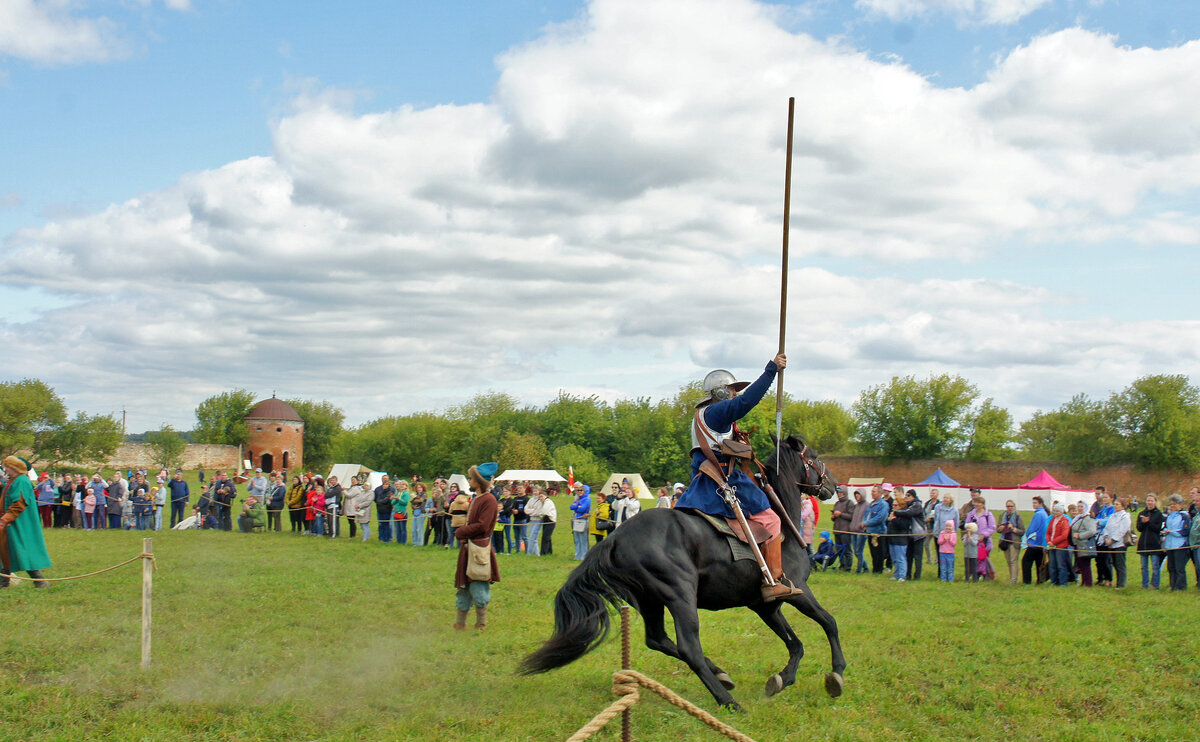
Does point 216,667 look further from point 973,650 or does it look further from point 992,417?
point 992,417

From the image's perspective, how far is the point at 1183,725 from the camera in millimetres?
6863

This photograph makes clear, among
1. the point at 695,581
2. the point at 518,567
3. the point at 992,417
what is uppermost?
the point at 992,417

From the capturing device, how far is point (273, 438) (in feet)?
349

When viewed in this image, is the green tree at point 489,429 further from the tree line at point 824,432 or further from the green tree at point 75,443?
the green tree at point 75,443

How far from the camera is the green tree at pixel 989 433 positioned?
7250cm

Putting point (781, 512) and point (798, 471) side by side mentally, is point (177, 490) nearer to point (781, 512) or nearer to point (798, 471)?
point (798, 471)

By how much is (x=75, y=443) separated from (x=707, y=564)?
3283 inches

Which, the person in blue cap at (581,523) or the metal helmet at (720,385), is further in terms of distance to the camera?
the person in blue cap at (581,523)

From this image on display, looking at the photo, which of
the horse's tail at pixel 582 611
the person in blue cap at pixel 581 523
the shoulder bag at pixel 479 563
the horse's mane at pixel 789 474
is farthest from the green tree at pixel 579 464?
the horse's tail at pixel 582 611

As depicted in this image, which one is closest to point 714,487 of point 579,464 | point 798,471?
point 798,471

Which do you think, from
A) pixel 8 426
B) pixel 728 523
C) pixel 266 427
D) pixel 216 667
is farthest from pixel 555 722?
pixel 266 427

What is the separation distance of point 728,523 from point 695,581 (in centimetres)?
59

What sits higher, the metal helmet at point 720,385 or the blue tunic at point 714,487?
the metal helmet at point 720,385

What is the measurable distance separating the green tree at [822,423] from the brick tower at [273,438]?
191 feet
